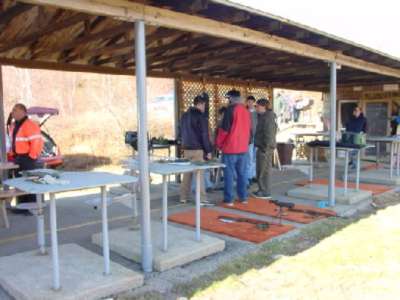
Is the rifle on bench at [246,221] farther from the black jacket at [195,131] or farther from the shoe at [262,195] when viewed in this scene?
the shoe at [262,195]

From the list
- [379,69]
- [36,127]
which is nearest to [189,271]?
[36,127]

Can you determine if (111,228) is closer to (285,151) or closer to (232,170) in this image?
(232,170)

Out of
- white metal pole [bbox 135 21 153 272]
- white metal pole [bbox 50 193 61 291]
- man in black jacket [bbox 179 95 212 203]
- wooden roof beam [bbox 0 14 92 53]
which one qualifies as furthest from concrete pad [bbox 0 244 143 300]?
man in black jacket [bbox 179 95 212 203]

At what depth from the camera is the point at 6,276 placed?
3.34 m

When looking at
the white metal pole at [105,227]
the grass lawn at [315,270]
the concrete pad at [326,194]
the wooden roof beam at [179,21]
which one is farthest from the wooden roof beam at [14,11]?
the concrete pad at [326,194]

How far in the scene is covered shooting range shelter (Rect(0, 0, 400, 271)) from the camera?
3592mm

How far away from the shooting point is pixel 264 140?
21.2 feet

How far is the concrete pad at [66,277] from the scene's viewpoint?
3.03 m

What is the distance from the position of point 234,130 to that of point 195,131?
0.59 metres

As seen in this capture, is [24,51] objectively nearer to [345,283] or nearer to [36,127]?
[36,127]

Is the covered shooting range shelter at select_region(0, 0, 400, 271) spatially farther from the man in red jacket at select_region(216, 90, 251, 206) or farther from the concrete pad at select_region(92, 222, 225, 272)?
the man in red jacket at select_region(216, 90, 251, 206)

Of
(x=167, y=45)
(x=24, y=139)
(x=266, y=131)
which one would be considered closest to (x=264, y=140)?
(x=266, y=131)

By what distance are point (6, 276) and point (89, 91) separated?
12.5 meters

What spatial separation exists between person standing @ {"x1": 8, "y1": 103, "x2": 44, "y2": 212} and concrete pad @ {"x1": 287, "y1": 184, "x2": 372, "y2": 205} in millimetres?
4092
